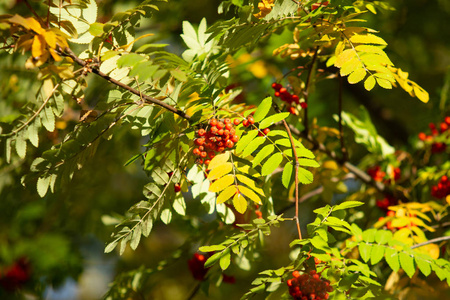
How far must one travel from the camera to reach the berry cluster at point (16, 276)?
2646mm

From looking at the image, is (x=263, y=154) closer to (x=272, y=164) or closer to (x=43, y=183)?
(x=272, y=164)

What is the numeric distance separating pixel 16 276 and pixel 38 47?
222cm

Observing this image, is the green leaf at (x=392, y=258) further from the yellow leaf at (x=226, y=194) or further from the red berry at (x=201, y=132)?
the red berry at (x=201, y=132)

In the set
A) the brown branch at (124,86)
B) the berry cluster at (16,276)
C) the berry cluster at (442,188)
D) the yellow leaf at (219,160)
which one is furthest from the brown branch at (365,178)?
the berry cluster at (16,276)

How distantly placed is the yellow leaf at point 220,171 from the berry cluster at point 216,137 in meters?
0.04

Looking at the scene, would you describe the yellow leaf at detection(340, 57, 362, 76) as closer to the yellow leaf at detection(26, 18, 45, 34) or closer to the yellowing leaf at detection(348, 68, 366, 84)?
the yellowing leaf at detection(348, 68, 366, 84)

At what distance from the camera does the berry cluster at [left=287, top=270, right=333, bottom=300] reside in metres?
0.91

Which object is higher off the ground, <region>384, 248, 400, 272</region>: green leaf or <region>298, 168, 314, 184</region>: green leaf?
<region>298, 168, 314, 184</region>: green leaf

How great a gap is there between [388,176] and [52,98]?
1299mm

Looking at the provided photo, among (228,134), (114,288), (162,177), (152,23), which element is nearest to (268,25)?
(228,134)

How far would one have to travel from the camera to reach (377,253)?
3.68 ft

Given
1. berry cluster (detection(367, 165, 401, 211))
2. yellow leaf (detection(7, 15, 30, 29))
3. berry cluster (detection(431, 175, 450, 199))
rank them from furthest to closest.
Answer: berry cluster (detection(367, 165, 401, 211))
berry cluster (detection(431, 175, 450, 199))
yellow leaf (detection(7, 15, 30, 29))

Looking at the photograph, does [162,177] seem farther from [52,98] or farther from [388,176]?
[388,176]

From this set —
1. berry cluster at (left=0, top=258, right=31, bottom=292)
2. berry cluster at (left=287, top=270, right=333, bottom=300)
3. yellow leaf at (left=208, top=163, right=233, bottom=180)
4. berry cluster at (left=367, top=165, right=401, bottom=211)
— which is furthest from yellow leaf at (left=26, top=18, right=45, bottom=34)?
berry cluster at (left=0, top=258, right=31, bottom=292)
